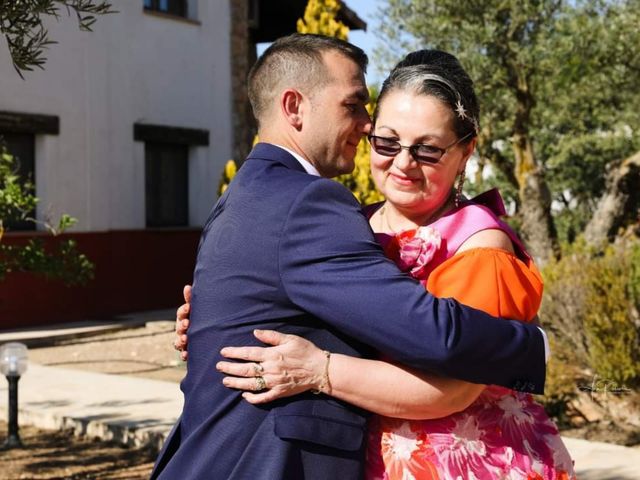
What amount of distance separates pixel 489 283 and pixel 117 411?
20.5 ft

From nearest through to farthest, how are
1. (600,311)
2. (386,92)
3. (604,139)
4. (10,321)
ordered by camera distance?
(386,92)
(600,311)
(10,321)
(604,139)

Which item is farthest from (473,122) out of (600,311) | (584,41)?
(584,41)

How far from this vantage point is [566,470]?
2393 millimetres

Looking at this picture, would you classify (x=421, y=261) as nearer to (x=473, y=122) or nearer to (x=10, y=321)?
(x=473, y=122)

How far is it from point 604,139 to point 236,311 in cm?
1777

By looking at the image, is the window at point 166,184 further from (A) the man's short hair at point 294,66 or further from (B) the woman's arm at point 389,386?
(B) the woman's arm at point 389,386

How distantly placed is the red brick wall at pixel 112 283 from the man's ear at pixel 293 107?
11201mm

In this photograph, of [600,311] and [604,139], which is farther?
[604,139]

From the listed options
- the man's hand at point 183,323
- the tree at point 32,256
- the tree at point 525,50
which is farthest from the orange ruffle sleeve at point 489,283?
the tree at point 525,50

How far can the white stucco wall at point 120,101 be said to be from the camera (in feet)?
45.8

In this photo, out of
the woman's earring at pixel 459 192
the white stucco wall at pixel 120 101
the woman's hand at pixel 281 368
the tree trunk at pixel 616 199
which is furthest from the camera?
the white stucco wall at pixel 120 101

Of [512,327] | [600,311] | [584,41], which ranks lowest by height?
[600,311]

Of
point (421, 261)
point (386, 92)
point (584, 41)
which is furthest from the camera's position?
point (584, 41)

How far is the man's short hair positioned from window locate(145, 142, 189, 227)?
43.9ft
